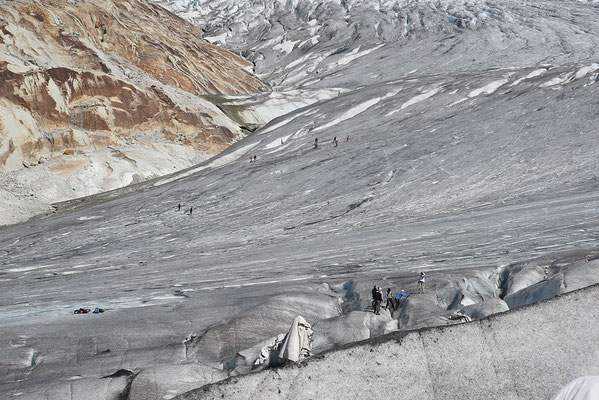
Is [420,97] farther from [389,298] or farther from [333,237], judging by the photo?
[389,298]

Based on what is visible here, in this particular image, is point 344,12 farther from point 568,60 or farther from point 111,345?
point 111,345

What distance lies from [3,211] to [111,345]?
3298 centimetres

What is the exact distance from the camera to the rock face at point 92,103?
5203 centimetres

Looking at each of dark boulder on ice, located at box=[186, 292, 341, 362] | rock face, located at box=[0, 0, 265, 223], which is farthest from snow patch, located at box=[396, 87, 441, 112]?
dark boulder on ice, located at box=[186, 292, 341, 362]

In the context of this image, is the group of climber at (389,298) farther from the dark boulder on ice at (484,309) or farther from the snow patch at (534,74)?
the snow patch at (534,74)

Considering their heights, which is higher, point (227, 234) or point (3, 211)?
point (3, 211)

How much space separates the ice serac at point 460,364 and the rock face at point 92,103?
41.8 meters

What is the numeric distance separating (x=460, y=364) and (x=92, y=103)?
54.1m

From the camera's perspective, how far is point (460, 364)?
10156mm

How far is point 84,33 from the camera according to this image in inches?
2606

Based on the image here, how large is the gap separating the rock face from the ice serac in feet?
137

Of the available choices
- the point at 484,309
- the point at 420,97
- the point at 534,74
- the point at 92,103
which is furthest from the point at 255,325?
the point at 534,74

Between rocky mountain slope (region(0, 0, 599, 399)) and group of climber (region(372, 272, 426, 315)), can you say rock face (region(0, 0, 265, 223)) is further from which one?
group of climber (region(372, 272, 426, 315))

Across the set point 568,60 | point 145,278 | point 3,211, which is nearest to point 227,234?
point 145,278
